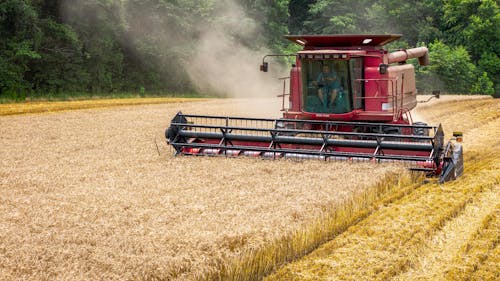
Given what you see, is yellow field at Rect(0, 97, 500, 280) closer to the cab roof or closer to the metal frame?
the metal frame

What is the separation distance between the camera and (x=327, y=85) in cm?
1078

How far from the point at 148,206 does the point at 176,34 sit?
2259 cm

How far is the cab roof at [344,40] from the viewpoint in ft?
36.1

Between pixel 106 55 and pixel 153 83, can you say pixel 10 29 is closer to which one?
pixel 106 55

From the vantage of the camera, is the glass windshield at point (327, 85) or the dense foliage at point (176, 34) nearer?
the glass windshield at point (327, 85)

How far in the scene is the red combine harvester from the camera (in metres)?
9.45

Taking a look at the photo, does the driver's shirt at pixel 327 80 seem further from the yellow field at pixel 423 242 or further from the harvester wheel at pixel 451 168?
the yellow field at pixel 423 242

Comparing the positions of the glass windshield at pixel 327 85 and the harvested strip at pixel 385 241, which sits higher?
the glass windshield at pixel 327 85

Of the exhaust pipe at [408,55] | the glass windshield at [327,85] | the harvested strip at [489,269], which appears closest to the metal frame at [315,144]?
the glass windshield at [327,85]

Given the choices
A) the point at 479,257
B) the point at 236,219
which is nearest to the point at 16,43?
the point at 236,219

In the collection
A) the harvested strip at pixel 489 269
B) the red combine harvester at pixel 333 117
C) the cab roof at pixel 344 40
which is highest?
the cab roof at pixel 344 40

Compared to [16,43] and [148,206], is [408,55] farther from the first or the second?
[16,43]

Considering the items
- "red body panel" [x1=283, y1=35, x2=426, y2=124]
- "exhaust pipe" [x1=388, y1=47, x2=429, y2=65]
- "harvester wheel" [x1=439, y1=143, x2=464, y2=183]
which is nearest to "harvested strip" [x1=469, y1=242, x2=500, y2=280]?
"harvester wheel" [x1=439, y1=143, x2=464, y2=183]

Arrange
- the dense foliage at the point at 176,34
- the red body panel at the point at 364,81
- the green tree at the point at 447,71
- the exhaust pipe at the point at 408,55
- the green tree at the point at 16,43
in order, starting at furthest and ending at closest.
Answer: the green tree at the point at 447,71 < the dense foliage at the point at 176,34 < the green tree at the point at 16,43 < the exhaust pipe at the point at 408,55 < the red body panel at the point at 364,81
